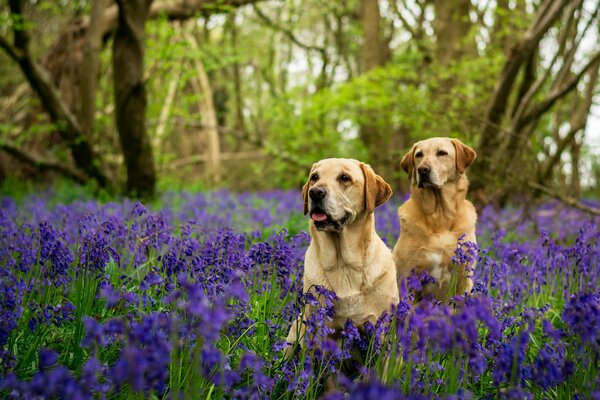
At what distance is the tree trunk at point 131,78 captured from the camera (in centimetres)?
867

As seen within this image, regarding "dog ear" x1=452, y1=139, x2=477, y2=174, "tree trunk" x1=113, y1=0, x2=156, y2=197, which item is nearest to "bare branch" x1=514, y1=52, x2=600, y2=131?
"dog ear" x1=452, y1=139, x2=477, y2=174

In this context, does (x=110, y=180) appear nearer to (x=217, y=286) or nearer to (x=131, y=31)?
(x=131, y=31)

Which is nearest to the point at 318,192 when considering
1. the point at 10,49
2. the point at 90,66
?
the point at 10,49

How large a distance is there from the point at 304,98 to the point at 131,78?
6278 mm

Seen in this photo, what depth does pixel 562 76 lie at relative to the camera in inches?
307

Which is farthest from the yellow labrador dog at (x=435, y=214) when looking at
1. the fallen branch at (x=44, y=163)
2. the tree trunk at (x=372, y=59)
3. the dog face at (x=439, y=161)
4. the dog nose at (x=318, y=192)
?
the tree trunk at (x=372, y=59)

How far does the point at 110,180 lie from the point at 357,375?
8.17 metres

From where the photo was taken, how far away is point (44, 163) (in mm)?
10219

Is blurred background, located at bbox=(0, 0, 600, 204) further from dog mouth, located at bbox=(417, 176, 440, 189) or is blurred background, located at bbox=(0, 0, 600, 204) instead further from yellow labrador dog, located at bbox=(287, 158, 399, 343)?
yellow labrador dog, located at bbox=(287, 158, 399, 343)

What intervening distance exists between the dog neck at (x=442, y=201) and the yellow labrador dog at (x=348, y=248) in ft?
3.67

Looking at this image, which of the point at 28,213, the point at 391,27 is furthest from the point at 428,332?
the point at 391,27

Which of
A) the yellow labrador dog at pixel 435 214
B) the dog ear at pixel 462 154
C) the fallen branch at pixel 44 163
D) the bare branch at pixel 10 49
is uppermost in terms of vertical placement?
the bare branch at pixel 10 49

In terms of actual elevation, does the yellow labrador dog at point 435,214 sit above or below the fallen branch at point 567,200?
above

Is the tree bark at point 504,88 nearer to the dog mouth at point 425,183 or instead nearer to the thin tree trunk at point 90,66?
the dog mouth at point 425,183
